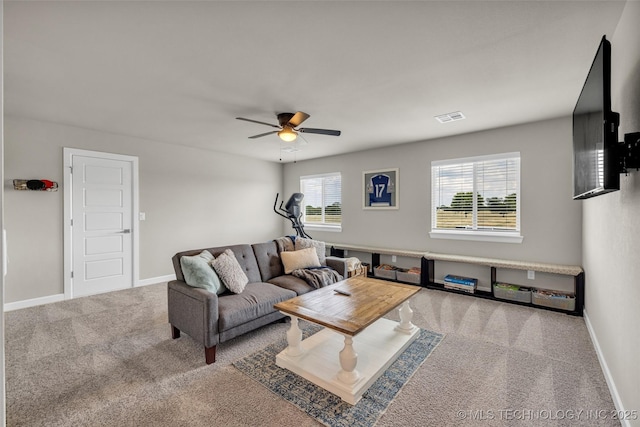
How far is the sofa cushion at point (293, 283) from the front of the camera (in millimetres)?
3183

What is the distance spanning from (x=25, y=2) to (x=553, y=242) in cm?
550

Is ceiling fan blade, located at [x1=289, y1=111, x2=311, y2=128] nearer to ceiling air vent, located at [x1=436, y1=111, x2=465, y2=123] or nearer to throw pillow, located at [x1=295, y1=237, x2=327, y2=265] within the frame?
throw pillow, located at [x1=295, y1=237, x2=327, y2=265]

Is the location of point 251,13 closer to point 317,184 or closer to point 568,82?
point 568,82

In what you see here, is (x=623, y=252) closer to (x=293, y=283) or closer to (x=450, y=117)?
(x=450, y=117)

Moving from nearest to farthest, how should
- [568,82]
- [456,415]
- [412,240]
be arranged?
1. [456,415]
2. [568,82]
3. [412,240]

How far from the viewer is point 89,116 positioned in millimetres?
3639

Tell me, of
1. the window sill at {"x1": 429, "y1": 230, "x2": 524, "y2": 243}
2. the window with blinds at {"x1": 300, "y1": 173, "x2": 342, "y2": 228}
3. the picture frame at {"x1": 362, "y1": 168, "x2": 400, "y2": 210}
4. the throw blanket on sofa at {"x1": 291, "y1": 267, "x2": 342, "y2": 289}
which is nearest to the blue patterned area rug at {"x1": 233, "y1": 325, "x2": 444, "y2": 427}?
the throw blanket on sofa at {"x1": 291, "y1": 267, "x2": 342, "y2": 289}

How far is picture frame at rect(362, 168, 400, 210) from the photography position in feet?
17.1

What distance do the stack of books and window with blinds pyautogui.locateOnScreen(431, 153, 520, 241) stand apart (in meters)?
0.72

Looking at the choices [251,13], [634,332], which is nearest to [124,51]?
[251,13]

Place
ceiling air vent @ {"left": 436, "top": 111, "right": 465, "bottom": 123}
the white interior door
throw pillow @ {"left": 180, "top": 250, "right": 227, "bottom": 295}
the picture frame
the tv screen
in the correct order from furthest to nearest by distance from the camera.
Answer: the picture frame → the white interior door → ceiling air vent @ {"left": 436, "top": 111, "right": 465, "bottom": 123} → throw pillow @ {"left": 180, "top": 250, "right": 227, "bottom": 295} → the tv screen

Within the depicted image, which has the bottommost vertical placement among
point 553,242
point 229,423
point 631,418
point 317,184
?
point 229,423

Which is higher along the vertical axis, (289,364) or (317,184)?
(317,184)

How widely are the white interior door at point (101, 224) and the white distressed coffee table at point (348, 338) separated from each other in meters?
3.54
